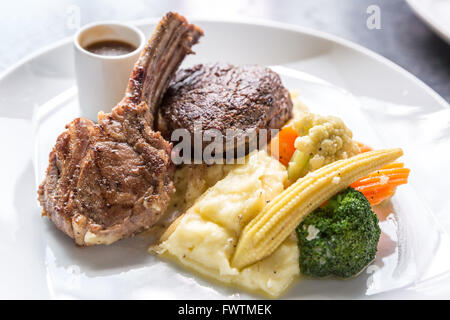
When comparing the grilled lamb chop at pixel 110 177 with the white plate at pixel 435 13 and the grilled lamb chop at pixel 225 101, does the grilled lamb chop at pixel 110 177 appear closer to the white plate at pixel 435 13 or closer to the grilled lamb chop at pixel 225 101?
the grilled lamb chop at pixel 225 101

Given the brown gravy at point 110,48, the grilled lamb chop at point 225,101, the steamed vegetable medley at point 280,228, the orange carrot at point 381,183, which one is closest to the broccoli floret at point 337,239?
the steamed vegetable medley at point 280,228

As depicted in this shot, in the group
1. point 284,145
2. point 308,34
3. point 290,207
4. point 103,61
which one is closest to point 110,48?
point 103,61

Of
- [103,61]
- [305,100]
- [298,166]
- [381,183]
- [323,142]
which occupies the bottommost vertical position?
[381,183]

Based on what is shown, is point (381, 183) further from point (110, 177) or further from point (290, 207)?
point (110, 177)

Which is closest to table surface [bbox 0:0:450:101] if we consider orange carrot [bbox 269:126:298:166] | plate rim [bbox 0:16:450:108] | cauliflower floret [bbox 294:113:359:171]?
plate rim [bbox 0:16:450:108]

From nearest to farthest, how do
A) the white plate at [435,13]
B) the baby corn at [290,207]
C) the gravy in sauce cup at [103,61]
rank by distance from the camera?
the baby corn at [290,207], the gravy in sauce cup at [103,61], the white plate at [435,13]
